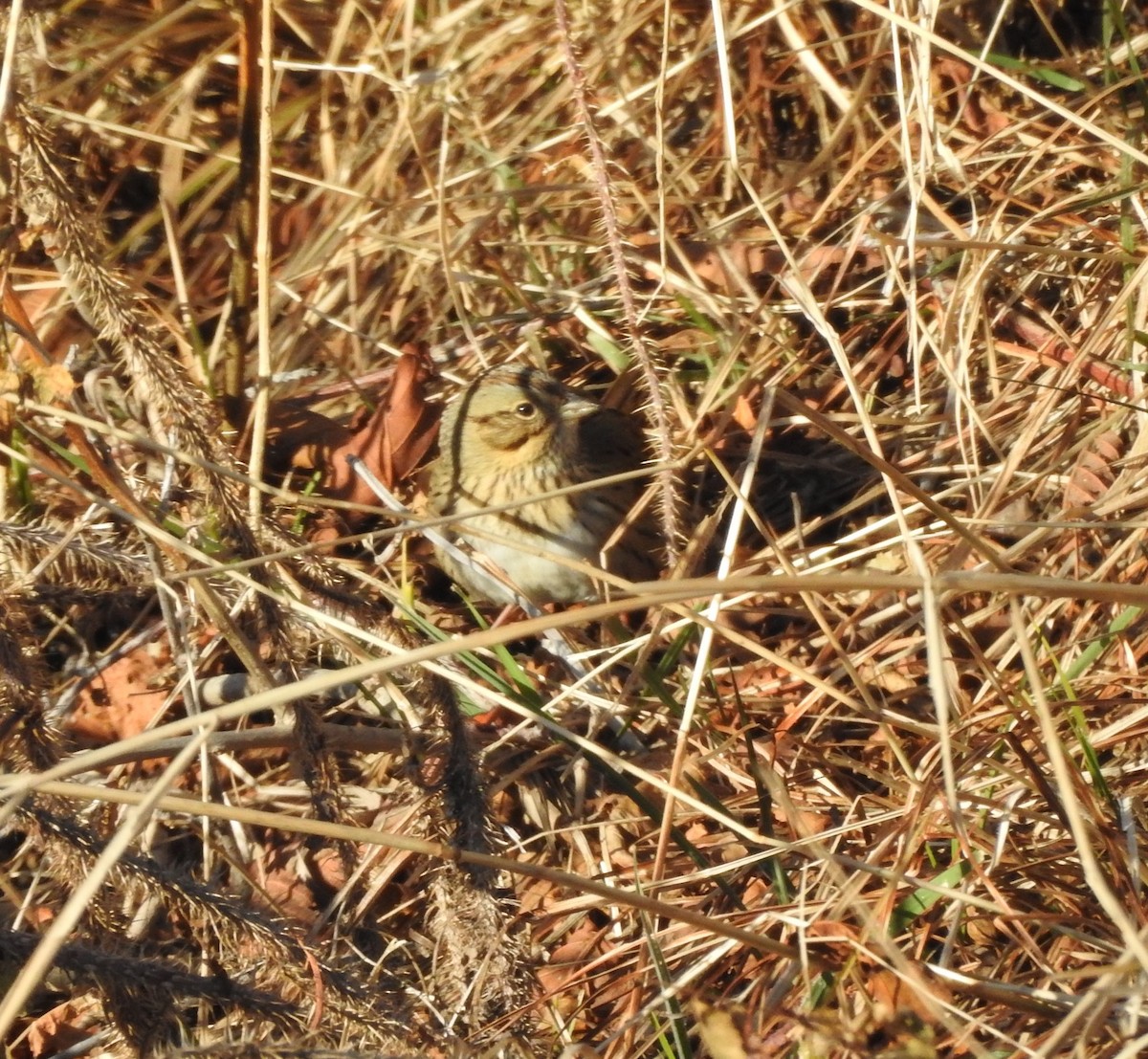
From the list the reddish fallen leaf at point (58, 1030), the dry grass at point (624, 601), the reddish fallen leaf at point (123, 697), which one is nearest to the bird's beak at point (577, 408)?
the dry grass at point (624, 601)

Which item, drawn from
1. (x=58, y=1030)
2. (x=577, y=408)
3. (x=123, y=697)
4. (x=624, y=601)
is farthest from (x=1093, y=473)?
(x=58, y=1030)

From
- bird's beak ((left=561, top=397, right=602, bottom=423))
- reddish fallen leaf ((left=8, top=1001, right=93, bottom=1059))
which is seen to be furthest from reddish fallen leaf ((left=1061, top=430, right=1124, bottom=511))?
reddish fallen leaf ((left=8, top=1001, right=93, bottom=1059))

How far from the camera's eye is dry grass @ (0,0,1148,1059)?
2393mm

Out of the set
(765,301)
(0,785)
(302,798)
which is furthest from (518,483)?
(0,785)

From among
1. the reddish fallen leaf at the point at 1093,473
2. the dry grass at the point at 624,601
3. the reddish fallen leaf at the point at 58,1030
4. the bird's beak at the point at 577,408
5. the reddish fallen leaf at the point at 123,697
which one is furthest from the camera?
the bird's beak at the point at 577,408

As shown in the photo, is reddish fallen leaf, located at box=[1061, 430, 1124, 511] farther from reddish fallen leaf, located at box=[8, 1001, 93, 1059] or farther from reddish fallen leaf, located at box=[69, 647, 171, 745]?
reddish fallen leaf, located at box=[8, 1001, 93, 1059]

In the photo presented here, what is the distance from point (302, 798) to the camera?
11.2 ft

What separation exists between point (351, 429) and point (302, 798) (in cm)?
111

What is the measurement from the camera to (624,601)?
1835 millimetres

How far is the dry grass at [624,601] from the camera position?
2393 mm

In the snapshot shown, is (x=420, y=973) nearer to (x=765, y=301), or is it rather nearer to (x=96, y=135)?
(x=765, y=301)

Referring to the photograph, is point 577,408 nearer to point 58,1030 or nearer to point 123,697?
point 123,697

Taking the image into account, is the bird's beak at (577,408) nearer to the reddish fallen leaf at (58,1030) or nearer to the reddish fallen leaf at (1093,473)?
the reddish fallen leaf at (1093,473)

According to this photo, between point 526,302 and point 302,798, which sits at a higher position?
point 526,302
